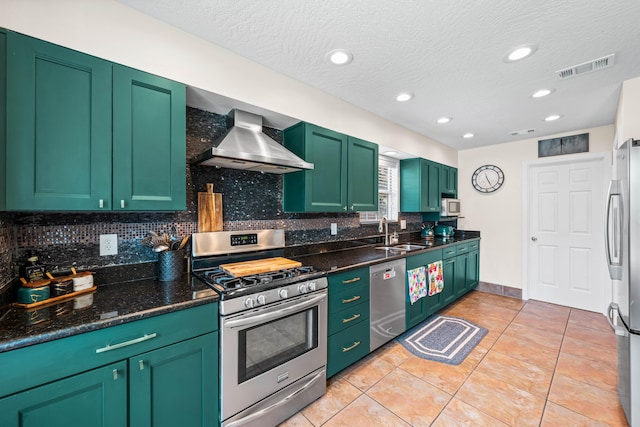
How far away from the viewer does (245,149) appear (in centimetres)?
180

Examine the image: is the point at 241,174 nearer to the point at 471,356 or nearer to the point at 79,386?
the point at 79,386

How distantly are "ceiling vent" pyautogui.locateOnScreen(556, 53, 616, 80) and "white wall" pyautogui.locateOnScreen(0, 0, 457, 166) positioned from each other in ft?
6.00

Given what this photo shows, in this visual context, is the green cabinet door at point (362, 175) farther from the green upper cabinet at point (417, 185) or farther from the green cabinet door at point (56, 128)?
the green cabinet door at point (56, 128)

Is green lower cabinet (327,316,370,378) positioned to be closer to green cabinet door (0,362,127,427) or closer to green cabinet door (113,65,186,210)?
green cabinet door (0,362,127,427)

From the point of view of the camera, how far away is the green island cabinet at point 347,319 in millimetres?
2031

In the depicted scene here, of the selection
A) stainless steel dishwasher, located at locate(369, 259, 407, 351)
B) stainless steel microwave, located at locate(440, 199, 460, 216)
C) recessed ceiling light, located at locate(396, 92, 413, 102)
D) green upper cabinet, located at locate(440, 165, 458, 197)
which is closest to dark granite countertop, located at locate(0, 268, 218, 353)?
stainless steel dishwasher, located at locate(369, 259, 407, 351)

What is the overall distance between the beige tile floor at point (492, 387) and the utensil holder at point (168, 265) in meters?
1.24

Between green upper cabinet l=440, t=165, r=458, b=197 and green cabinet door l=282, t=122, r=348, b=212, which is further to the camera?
green upper cabinet l=440, t=165, r=458, b=197

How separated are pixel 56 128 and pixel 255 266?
4.32ft

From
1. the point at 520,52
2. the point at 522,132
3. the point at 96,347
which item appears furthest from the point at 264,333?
the point at 522,132

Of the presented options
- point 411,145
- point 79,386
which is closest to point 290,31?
point 79,386

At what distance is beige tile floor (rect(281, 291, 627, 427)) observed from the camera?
5.70 ft

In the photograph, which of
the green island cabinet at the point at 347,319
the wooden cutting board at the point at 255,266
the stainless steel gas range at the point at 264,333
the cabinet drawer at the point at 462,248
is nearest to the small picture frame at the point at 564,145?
the cabinet drawer at the point at 462,248

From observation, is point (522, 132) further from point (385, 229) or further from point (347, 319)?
point (347, 319)
